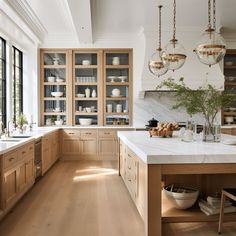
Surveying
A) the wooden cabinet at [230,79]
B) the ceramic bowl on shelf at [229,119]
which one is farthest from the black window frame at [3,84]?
the ceramic bowl on shelf at [229,119]

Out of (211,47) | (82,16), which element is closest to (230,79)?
(82,16)

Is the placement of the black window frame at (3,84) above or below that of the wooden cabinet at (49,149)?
above

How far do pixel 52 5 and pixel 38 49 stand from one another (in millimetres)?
2213

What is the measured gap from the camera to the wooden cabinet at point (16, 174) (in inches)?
132

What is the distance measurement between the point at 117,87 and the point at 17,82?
2.35 meters

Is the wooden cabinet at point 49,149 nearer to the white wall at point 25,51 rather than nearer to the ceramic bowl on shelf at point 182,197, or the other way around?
the white wall at point 25,51

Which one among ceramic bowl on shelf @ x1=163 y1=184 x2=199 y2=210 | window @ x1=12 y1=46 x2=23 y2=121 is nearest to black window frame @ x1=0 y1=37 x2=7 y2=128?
window @ x1=12 y1=46 x2=23 y2=121

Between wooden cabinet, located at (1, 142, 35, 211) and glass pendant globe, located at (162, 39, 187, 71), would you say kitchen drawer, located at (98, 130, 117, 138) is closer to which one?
wooden cabinet, located at (1, 142, 35, 211)

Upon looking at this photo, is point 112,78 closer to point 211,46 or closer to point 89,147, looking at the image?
point 89,147

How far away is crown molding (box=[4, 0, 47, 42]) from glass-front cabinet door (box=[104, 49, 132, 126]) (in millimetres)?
1576

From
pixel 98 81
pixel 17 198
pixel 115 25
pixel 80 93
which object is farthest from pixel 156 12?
pixel 17 198

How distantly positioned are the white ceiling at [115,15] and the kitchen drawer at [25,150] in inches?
85.8

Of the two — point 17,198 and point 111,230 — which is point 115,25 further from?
point 111,230

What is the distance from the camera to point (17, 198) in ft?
12.6
